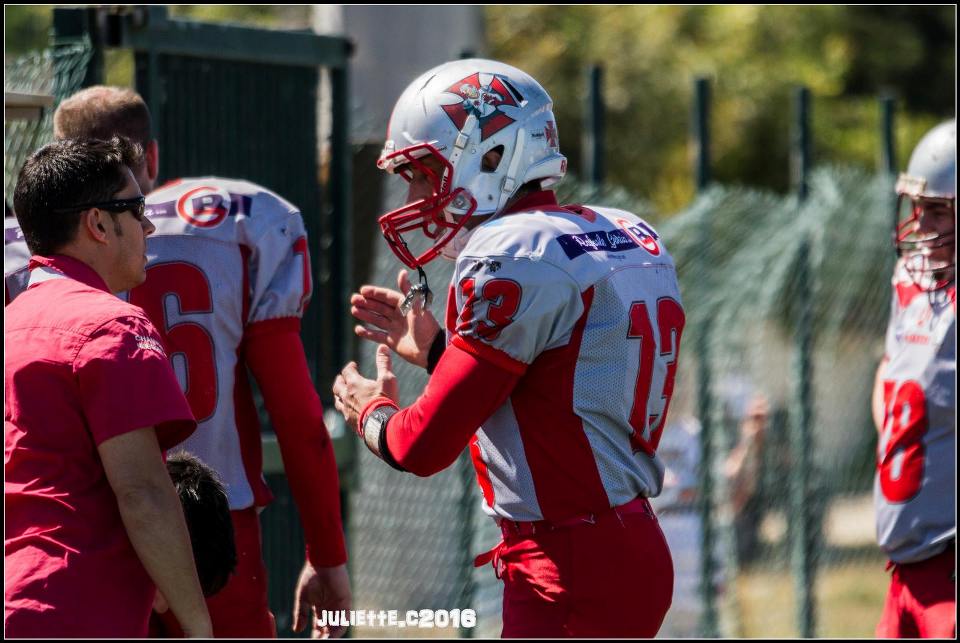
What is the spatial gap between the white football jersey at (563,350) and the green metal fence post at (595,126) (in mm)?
3320

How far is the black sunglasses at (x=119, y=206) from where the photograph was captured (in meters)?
3.32

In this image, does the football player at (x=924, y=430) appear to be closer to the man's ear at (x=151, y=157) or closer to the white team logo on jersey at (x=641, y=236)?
the white team logo on jersey at (x=641, y=236)

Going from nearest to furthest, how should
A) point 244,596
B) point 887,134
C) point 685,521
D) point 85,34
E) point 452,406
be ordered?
point 452,406 < point 244,596 < point 85,34 < point 685,521 < point 887,134

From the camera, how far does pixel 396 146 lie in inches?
144

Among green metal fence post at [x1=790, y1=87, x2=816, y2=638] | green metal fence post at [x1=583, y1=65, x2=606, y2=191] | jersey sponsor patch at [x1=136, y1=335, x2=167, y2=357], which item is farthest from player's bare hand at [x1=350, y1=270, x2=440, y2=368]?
green metal fence post at [x1=790, y1=87, x2=816, y2=638]

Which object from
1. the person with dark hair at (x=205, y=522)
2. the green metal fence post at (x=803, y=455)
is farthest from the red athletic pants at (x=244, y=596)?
the green metal fence post at (x=803, y=455)

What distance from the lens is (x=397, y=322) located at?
3877 millimetres

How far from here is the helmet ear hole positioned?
3.57 meters

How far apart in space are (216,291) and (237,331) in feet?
0.45

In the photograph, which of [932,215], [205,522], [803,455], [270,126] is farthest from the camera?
[803,455]

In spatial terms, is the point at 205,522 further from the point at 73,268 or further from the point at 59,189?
the point at 59,189

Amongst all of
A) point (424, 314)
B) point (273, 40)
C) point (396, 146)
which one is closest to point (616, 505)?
point (424, 314)

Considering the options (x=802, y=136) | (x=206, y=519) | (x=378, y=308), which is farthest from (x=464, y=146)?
(x=802, y=136)

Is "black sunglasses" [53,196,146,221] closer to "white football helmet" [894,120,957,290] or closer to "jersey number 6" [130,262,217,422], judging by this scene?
"jersey number 6" [130,262,217,422]
